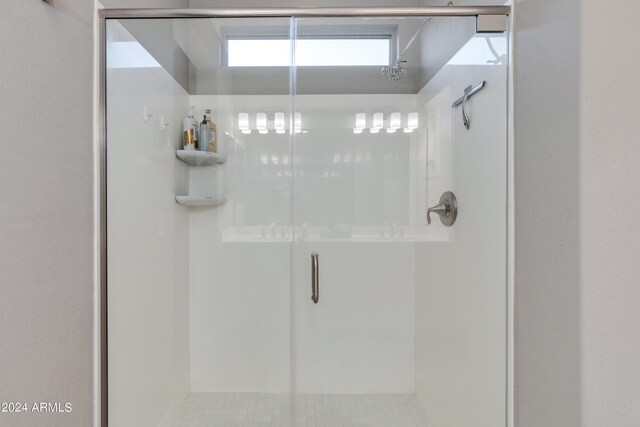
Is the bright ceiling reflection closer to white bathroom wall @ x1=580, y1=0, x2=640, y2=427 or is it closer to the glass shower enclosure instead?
the glass shower enclosure

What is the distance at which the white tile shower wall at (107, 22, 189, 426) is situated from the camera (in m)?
1.32

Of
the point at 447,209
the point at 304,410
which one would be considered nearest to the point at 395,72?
the point at 447,209

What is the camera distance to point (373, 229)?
1925mm

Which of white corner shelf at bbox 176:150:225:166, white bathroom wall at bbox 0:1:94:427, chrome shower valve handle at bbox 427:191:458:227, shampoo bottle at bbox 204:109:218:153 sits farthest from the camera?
shampoo bottle at bbox 204:109:218:153

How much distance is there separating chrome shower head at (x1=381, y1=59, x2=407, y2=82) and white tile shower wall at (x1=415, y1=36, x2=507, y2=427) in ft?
0.54

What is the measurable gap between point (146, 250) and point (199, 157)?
61 cm

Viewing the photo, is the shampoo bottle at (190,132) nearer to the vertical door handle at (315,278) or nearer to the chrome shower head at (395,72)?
the vertical door handle at (315,278)

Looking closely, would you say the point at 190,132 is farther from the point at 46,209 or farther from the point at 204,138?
the point at 46,209

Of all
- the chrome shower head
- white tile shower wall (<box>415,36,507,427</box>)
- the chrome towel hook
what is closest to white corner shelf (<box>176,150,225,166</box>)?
the chrome shower head

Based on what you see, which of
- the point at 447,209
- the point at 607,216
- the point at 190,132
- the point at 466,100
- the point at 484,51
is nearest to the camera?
the point at 607,216

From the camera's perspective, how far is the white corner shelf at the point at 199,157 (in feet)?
5.96

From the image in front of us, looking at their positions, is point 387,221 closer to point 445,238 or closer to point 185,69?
point 445,238

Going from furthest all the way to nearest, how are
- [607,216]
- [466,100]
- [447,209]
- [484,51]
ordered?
[447,209] < [466,100] < [484,51] < [607,216]

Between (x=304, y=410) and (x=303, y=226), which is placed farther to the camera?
(x=303, y=226)
